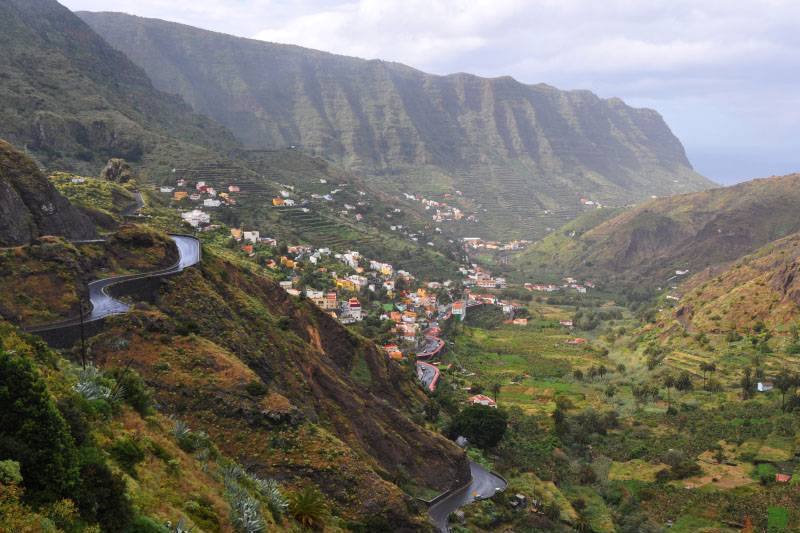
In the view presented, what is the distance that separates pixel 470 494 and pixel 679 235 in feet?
431

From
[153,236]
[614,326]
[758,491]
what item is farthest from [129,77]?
[758,491]

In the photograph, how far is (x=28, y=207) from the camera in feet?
107

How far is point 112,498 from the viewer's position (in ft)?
39.4

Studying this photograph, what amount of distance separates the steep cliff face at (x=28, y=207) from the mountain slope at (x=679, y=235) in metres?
128

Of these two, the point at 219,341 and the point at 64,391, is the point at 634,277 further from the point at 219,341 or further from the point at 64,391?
the point at 64,391

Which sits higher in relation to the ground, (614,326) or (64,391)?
(64,391)

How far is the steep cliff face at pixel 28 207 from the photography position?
30.2 meters

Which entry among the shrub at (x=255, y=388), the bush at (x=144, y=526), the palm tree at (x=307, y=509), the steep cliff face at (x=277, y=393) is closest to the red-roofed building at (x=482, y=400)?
the steep cliff face at (x=277, y=393)

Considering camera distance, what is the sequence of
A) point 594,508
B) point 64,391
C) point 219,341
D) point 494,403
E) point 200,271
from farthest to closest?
point 494,403
point 594,508
point 200,271
point 219,341
point 64,391

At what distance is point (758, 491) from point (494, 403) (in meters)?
22.8

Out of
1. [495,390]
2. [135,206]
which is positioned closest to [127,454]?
[495,390]

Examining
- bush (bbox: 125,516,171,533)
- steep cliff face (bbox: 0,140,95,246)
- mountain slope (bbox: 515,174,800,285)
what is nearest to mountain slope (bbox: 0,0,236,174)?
steep cliff face (bbox: 0,140,95,246)

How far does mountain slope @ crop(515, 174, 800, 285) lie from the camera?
13788cm

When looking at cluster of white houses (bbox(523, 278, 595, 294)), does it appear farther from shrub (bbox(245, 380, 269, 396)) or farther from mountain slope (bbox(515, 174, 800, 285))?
shrub (bbox(245, 380, 269, 396))
